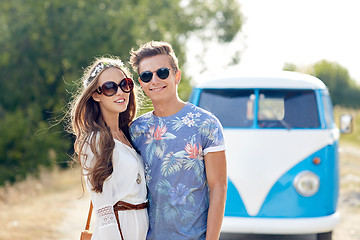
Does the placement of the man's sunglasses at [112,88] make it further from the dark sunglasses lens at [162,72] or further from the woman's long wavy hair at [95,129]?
the dark sunglasses lens at [162,72]

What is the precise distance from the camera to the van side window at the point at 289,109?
6676mm

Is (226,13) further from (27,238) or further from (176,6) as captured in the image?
(27,238)

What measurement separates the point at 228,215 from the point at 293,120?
4.51 feet

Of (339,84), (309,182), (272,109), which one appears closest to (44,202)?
(272,109)

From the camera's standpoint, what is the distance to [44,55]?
54.0 feet

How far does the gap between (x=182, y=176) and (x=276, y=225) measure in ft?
11.0

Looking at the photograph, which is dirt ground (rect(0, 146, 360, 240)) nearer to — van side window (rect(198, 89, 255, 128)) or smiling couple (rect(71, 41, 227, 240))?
van side window (rect(198, 89, 255, 128))

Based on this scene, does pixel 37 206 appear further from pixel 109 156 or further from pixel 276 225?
pixel 109 156

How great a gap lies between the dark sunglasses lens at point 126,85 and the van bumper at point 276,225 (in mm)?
3207

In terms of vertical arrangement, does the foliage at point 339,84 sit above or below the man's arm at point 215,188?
below

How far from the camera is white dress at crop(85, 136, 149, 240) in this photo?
119 inches

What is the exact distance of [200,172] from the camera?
318 cm

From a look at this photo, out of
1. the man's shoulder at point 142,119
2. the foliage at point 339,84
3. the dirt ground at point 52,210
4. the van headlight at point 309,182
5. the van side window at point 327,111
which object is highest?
the man's shoulder at point 142,119

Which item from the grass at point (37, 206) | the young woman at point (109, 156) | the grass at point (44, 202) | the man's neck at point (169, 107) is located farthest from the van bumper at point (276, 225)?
the man's neck at point (169, 107)
